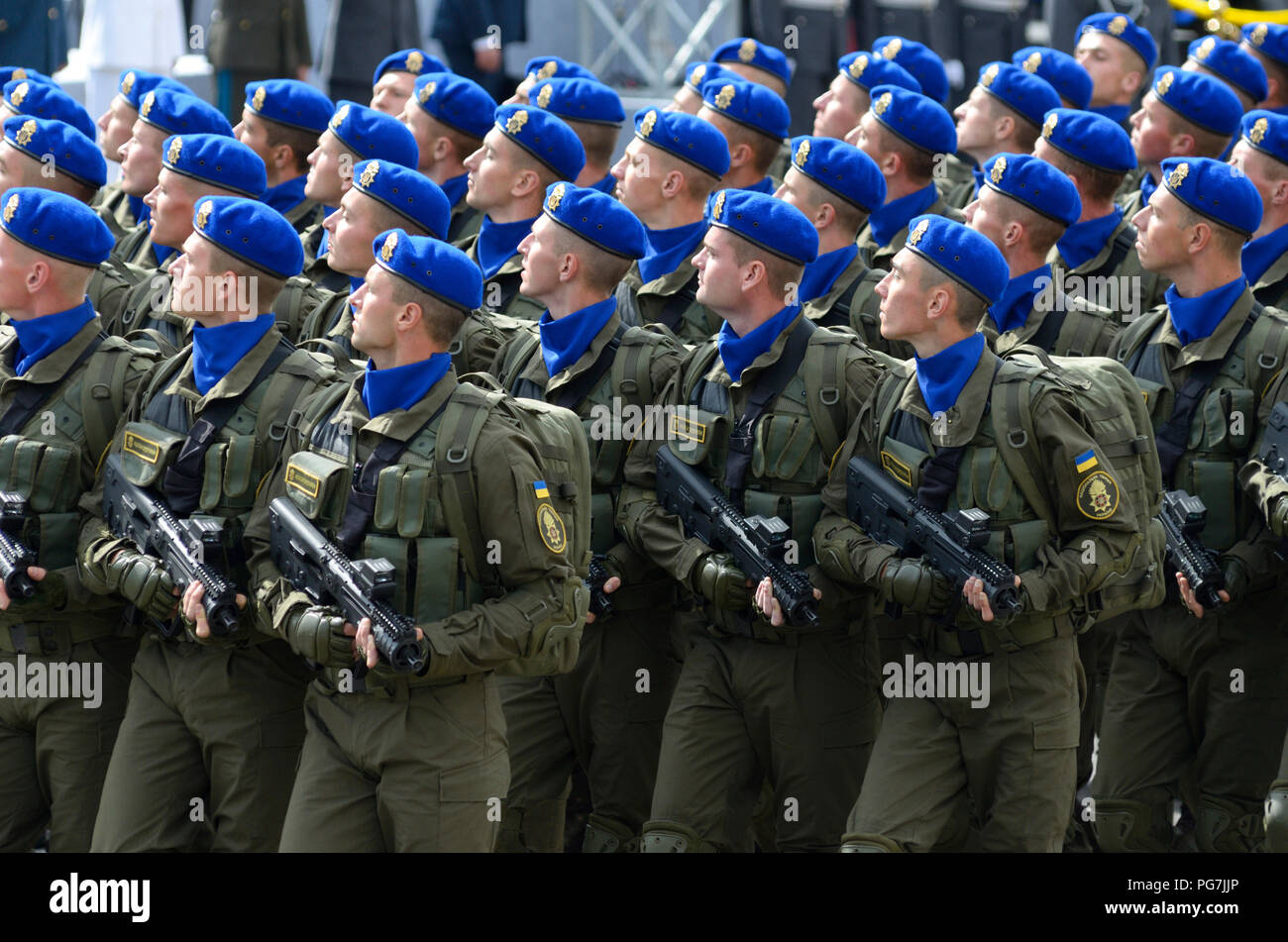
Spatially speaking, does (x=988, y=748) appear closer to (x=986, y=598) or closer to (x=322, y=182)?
(x=986, y=598)

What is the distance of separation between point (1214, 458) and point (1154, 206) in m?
0.97

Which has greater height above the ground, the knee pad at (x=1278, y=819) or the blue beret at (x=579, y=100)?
the blue beret at (x=579, y=100)

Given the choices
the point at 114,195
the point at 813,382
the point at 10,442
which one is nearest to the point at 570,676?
the point at 813,382

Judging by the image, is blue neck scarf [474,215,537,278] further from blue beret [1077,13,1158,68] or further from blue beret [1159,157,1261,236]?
blue beret [1077,13,1158,68]

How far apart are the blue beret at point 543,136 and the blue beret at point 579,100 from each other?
756 mm

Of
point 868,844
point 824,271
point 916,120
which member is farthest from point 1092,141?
point 868,844

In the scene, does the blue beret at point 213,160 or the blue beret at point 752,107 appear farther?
the blue beret at point 752,107

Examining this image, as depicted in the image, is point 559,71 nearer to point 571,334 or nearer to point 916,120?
point 916,120

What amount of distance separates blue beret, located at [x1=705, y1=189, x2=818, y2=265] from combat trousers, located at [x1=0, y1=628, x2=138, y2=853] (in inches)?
102

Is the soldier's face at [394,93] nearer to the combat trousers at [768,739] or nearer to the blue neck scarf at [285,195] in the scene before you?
the blue neck scarf at [285,195]

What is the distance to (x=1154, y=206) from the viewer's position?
26.5 ft

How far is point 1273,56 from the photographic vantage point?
12070 millimetres

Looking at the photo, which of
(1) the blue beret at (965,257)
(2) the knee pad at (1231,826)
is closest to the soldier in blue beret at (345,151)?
(1) the blue beret at (965,257)

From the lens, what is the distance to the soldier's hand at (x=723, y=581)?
7.16 metres
